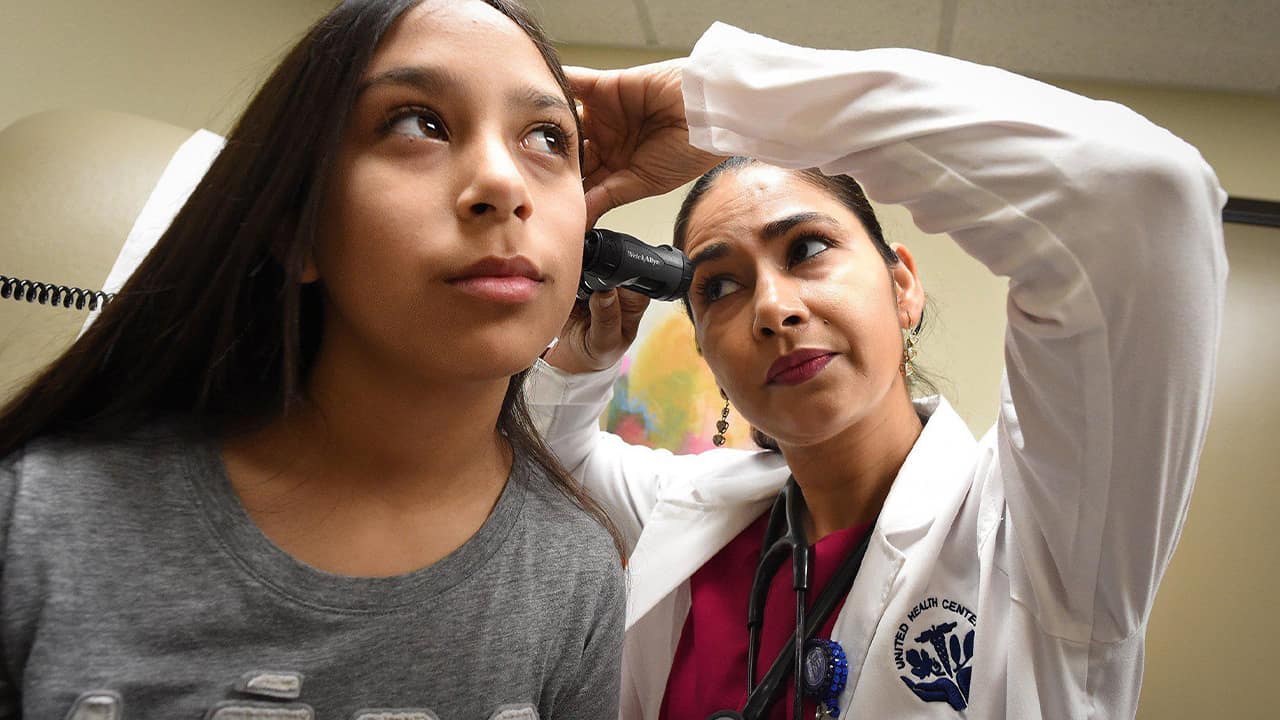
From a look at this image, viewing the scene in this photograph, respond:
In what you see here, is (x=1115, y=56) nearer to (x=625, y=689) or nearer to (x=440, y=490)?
(x=625, y=689)

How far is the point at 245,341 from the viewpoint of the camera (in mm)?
701

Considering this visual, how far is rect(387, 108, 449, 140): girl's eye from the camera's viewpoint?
627 mm

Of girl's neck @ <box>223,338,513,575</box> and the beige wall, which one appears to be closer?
girl's neck @ <box>223,338,513,575</box>

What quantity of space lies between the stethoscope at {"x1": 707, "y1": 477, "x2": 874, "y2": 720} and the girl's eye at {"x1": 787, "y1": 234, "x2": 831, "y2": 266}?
1.16 feet

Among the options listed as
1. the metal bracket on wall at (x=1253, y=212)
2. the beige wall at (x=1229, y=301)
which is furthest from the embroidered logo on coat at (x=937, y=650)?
the metal bracket on wall at (x=1253, y=212)

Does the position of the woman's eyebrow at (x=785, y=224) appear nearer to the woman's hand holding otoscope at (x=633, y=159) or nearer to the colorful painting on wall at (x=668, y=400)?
the woman's hand holding otoscope at (x=633, y=159)

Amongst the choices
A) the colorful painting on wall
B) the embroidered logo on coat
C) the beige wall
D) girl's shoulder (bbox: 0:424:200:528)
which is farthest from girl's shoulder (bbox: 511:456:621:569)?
the colorful painting on wall

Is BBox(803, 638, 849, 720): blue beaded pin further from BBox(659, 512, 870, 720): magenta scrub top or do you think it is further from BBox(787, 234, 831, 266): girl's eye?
BBox(787, 234, 831, 266): girl's eye

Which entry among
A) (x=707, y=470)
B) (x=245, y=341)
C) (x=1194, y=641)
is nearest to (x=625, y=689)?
(x=707, y=470)

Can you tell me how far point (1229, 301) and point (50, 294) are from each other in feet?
9.14

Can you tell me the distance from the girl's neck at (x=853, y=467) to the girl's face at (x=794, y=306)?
3cm

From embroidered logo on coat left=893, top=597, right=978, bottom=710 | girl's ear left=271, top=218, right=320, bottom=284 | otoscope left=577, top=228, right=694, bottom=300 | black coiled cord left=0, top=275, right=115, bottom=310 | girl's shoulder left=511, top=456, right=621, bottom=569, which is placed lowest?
embroidered logo on coat left=893, top=597, right=978, bottom=710

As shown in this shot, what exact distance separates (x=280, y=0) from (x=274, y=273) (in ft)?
5.60

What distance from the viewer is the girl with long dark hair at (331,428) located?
21.5 inches
